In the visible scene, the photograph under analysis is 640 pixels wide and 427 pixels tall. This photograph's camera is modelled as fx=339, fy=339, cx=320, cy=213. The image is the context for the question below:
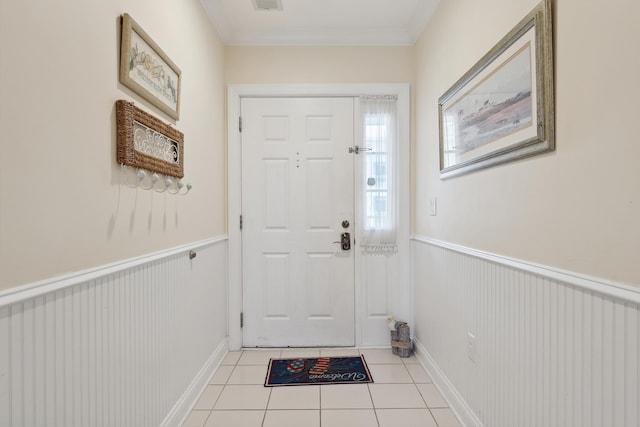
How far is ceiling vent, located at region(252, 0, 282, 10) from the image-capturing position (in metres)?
2.21

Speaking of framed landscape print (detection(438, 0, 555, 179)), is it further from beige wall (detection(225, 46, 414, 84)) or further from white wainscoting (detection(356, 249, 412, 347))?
white wainscoting (detection(356, 249, 412, 347))

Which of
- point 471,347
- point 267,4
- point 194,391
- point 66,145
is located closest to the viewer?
point 66,145

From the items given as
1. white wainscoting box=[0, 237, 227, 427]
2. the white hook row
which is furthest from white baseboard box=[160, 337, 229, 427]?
the white hook row

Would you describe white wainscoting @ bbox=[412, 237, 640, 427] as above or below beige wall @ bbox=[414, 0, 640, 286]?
below

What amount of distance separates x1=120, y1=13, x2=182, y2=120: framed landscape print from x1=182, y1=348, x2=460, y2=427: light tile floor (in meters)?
1.60

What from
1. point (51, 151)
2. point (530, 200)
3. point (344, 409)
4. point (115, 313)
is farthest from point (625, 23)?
point (344, 409)

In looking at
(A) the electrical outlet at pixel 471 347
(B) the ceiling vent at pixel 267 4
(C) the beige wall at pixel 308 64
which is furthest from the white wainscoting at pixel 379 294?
(B) the ceiling vent at pixel 267 4

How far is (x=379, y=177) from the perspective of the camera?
8.77 feet

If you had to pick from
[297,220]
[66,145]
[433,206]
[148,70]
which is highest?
[148,70]

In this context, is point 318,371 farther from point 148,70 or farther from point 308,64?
point 308,64

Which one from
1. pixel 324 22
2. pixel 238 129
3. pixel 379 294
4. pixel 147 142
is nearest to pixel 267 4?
pixel 324 22

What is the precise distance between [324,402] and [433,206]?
1377mm

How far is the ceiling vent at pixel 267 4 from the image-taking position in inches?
87.0

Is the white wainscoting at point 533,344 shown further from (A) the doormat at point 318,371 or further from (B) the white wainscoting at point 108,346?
(B) the white wainscoting at point 108,346
